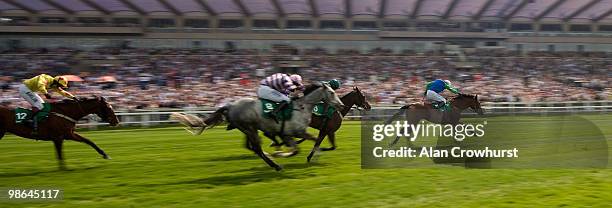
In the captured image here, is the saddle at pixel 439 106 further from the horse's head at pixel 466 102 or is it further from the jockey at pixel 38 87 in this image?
the jockey at pixel 38 87

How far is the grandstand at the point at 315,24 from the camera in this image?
37125 mm

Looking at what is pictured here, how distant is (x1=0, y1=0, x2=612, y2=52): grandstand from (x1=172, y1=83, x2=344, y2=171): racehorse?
28503 millimetres

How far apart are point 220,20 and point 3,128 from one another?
2998 cm

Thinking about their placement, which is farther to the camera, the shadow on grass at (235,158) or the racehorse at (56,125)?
the shadow on grass at (235,158)

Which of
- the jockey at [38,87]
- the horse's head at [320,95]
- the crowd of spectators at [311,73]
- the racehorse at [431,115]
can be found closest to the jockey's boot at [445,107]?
the racehorse at [431,115]

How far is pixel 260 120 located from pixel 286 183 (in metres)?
1.58

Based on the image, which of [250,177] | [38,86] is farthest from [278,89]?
[38,86]

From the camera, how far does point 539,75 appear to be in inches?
1419

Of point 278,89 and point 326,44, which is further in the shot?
point 326,44

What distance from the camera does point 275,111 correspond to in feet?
31.2

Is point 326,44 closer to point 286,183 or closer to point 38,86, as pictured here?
point 38,86

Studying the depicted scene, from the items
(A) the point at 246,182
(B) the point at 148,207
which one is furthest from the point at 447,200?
(B) the point at 148,207

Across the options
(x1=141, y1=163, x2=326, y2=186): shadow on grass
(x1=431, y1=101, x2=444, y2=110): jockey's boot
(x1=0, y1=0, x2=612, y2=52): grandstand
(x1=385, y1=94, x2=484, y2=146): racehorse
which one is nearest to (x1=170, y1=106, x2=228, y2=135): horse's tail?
(x1=141, y1=163, x2=326, y2=186): shadow on grass

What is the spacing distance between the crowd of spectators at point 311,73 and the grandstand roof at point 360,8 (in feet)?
12.0
